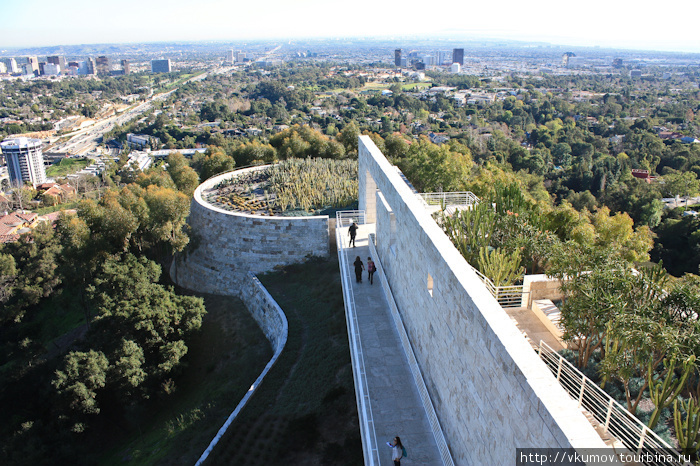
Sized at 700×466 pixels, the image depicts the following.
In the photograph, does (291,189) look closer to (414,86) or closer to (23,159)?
(23,159)

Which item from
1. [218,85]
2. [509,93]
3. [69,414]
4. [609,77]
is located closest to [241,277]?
[69,414]

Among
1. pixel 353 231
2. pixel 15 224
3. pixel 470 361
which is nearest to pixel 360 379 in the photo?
pixel 470 361

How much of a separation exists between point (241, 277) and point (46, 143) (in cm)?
10760

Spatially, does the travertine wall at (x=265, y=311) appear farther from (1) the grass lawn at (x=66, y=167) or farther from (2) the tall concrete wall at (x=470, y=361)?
(1) the grass lawn at (x=66, y=167)

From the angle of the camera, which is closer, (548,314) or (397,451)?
(397,451)

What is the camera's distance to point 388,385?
1013cm

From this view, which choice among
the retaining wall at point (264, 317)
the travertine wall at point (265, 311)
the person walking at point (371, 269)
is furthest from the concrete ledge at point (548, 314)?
the travertine wall at point (265, 311)

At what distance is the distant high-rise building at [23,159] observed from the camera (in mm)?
76375

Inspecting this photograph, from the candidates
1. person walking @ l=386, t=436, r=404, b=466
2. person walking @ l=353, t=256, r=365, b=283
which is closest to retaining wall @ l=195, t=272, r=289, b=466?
person walking @ l=353, t=256, r=365, b=283

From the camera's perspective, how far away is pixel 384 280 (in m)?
13.0

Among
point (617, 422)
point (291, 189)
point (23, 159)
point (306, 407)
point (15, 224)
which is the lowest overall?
point (23, 159)

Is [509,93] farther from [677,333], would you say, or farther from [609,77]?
[677,333]

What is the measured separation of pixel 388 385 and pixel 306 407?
7.27 feet

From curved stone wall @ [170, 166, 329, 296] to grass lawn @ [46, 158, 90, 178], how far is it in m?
77.1
